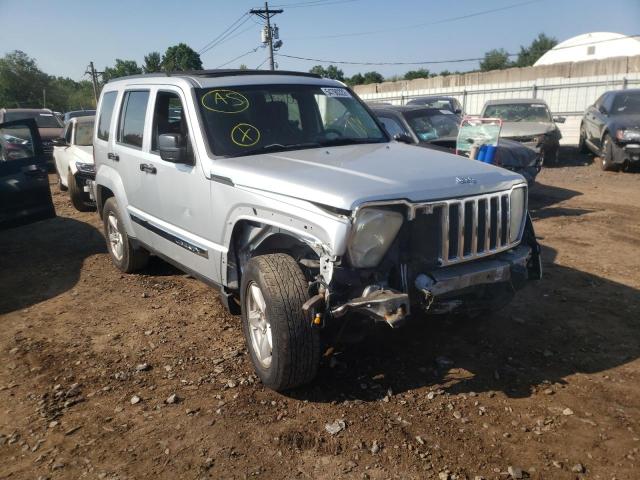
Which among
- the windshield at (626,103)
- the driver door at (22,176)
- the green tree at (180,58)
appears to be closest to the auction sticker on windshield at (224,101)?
the driver door at (22,176)

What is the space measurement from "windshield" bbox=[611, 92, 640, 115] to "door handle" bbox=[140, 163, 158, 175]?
36.4ft

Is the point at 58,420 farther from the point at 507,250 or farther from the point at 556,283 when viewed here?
the point at 556,283

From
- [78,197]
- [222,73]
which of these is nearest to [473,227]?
[222,73]

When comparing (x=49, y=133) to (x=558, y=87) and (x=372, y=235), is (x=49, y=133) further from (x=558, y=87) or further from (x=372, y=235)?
(x=558, y=87)

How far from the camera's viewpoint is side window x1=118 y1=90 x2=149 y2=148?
4.90 metres

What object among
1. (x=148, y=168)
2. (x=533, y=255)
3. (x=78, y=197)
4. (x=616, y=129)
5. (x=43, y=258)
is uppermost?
(x=148, y=168)

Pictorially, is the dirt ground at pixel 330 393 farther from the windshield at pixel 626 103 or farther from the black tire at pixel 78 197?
the windshield at pixel 626 103

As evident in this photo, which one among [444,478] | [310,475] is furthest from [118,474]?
[444,478]

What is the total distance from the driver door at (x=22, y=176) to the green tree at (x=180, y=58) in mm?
68617

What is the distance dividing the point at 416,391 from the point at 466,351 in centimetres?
70

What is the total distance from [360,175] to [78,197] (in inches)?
311

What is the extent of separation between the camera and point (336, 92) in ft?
16.1

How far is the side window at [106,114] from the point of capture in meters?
5.70

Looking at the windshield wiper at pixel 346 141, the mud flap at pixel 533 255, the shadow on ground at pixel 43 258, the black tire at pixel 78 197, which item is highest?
the windshield wiper at pixel 346 141
